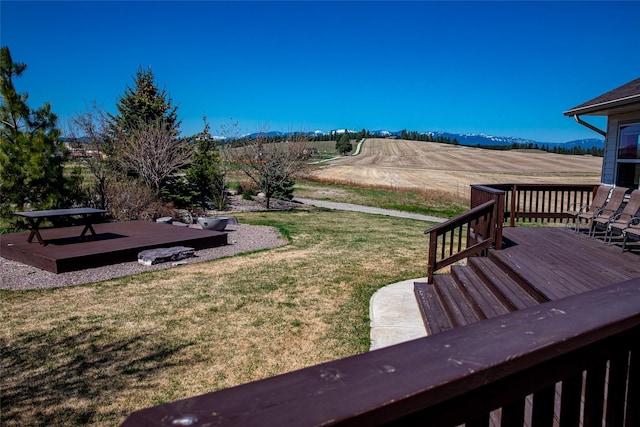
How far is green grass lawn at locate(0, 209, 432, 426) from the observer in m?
4.13

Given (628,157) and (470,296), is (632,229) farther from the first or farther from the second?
(628,157)

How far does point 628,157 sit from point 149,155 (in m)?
14.4

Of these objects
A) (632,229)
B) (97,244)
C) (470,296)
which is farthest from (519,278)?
(97,244)

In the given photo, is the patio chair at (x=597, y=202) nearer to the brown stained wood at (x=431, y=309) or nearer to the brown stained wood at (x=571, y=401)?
the brown stained wood at (x=431, y=309)

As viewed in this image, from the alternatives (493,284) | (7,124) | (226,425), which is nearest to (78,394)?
(226,425)

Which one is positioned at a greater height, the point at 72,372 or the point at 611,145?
the point at 611,145

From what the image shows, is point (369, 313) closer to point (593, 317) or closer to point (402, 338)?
point (402, 338)

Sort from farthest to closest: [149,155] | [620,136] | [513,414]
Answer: [149,155]
[620,136]
[513,414]

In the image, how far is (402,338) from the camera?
532 centimetres

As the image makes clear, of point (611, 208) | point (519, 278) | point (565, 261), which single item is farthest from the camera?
point (611, 208)

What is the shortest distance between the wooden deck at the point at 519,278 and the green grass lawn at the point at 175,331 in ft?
3.60

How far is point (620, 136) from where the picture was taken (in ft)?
28.9

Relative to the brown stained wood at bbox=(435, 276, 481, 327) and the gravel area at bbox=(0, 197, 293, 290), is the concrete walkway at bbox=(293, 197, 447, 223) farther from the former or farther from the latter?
the brown stained wood at bbox=(435, 276, 481, 327)

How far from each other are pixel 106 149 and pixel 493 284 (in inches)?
608
